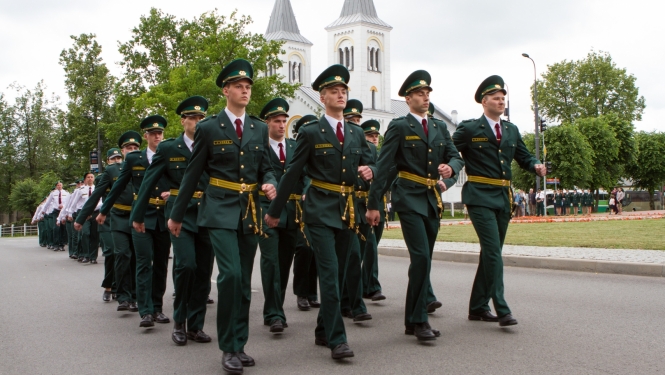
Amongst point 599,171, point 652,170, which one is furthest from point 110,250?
point 652,170

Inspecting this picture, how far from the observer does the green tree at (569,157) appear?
205 ft

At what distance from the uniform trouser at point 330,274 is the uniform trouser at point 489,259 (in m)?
1.62

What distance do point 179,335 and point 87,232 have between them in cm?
1243

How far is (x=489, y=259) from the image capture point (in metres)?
7.32

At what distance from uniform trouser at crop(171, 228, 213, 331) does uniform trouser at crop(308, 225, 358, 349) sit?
1.32 meters

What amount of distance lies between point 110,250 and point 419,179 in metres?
5.76

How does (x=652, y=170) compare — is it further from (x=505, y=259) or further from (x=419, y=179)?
(x=419, y=179)

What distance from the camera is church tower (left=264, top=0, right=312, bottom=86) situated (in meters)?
100

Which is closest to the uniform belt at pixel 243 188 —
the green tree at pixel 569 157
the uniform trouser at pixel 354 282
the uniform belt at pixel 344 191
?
the uniform belt at pixel 344 191

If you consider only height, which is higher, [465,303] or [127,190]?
[127,190]

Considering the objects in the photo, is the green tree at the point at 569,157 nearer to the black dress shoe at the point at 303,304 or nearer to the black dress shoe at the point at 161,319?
the black dress shoe at the point at 303,304

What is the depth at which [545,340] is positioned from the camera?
6574 mm

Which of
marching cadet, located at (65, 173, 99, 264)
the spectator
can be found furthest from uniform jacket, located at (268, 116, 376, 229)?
the spectator

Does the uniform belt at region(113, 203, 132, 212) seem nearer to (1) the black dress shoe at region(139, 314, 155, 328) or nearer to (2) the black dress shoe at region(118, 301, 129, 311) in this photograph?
(2) the black dress shoe at region(118, 301, 129, 311)
